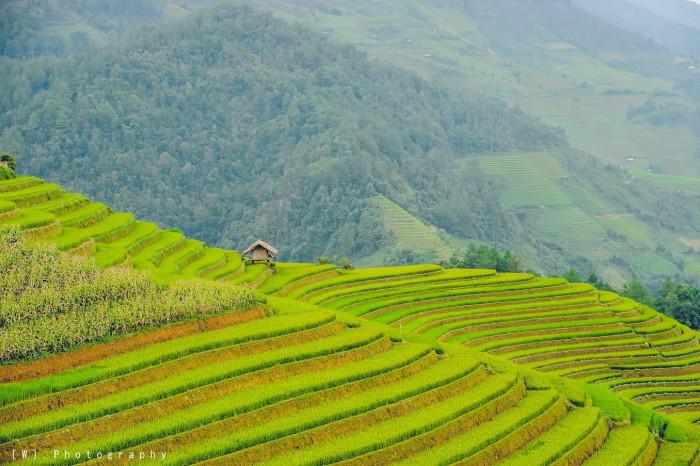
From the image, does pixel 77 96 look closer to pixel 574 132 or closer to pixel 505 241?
pixel 505 241

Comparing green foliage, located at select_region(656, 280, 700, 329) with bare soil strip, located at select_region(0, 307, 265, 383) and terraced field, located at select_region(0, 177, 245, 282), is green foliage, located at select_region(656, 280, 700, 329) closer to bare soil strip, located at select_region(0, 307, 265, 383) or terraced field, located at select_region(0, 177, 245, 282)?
terraced field, located at select_region(0, 177, 245, 282)

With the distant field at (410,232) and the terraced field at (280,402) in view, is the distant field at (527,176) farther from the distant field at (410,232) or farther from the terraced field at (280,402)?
the terraced field at (280,402)

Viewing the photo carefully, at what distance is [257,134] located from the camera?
116m

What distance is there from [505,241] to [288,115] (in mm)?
31753

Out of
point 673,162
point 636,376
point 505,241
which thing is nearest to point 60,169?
point 505,241

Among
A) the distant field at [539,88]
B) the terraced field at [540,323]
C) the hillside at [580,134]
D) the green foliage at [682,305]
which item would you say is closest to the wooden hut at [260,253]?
the terraced field at [540,323]

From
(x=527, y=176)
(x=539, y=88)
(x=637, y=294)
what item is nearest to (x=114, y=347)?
(x=637, y=294)

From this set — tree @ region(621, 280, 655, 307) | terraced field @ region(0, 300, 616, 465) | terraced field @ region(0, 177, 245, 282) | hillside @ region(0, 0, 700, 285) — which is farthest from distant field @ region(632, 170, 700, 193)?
terraced field @ region(0, 300, 616, 465)

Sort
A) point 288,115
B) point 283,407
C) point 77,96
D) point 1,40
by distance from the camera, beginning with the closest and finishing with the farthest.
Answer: point 283,407 → point 77,96 → point 288,115 → point 1,40

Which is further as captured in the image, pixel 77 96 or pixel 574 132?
pixel 574 132

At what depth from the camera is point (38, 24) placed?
138375 millimetres

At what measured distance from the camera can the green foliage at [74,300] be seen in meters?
21.8

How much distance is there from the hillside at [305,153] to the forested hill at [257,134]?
0.21 m

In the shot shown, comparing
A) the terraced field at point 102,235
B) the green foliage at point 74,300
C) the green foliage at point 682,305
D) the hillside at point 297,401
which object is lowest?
the green foliage at point 682,305
